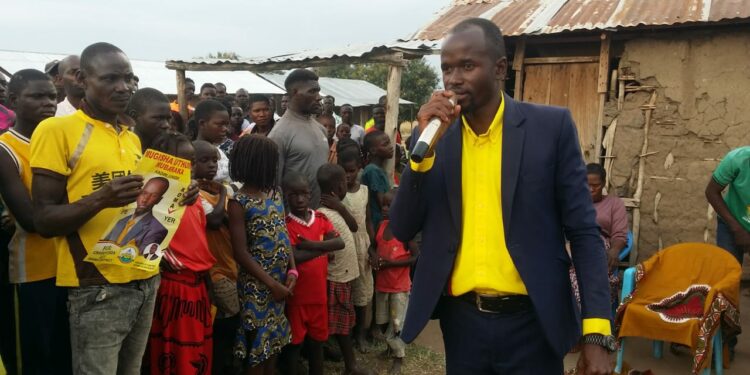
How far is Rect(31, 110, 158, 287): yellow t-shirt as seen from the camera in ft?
7.50

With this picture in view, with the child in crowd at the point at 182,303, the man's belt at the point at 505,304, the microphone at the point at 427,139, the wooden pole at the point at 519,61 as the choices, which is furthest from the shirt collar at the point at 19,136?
the wooden pole at the point at 519,61

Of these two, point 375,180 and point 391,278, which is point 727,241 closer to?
point 391,278

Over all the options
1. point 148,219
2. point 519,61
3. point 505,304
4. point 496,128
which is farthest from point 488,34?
point 519,61

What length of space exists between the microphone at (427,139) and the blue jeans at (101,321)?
1.45 meters

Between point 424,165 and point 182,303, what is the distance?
1.82 meters

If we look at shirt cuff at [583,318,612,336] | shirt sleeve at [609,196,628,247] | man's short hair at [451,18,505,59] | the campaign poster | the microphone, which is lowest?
shirt sleeve at [609,196,628,247]

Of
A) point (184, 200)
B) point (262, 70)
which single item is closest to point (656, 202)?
point (262, 70)

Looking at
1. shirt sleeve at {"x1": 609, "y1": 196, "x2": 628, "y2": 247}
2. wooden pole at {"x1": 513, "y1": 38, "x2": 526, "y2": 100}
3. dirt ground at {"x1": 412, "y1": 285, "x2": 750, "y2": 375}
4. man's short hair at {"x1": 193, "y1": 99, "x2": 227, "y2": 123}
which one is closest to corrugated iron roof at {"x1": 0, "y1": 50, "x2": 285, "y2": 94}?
wooden pole at {"x1": 513, "y1": 38, "x2": 526, "y2": 100}

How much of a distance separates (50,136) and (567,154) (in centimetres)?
194

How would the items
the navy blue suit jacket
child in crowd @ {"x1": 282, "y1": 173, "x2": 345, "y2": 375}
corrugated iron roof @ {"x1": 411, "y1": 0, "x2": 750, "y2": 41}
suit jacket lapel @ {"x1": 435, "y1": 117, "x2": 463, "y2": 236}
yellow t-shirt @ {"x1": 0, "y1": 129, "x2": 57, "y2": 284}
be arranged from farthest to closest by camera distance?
corrugated iron roof @ {"x1": 411, "y1": 0, "x2": 750, "y2": 41} < child in crowd @ {"x1": 282, "y1": 173, "x2": 345, "y2": 375} < yellow t-shirt @ {"x1": 0, "y1": 129, "x2": 57, "y2": 284} < suit jacket lapel @ {"x1": 435, "y1": 117, "x2": 463, "y2": 236} < the navy blue suit jacket

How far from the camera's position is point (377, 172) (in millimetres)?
5148

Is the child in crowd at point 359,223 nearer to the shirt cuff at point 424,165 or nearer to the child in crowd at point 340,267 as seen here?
the child in crowd at point 340,267

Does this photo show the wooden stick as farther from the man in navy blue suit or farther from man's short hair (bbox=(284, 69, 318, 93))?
the man in navy blue suit

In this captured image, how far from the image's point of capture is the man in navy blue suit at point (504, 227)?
1945mm
